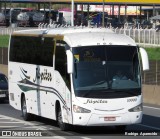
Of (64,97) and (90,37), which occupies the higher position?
(90,37)

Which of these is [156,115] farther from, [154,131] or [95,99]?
[95,99]

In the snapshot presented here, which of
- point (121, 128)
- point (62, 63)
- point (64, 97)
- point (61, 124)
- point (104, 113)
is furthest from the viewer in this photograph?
point (121, 128)

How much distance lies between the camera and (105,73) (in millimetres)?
20312

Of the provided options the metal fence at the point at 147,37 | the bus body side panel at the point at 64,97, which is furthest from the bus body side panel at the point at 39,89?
the metal fence at the point at 147,37

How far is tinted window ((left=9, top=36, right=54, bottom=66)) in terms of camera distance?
2281cm

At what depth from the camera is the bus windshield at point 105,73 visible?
66.2ft

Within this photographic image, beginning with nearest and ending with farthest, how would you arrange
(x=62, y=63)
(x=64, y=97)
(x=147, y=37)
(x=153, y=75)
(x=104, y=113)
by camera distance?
(x=104, y=113), (x=64, y=97), (x=62, y=63), (x=153, y=75), (x=147, y=37)

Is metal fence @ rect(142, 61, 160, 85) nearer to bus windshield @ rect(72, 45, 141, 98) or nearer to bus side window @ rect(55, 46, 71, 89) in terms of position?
bus side window @ rect(55, 46, 71, 89)

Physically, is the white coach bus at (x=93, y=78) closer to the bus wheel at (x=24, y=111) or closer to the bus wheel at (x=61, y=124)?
the bus wheel at (x=61, y=124)

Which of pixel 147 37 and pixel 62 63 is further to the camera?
pixel 147 37

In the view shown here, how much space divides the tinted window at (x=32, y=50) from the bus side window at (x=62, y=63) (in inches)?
27.1

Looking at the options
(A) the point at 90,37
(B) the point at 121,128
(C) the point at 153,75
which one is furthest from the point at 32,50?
Answer: (C) the point at 153,75

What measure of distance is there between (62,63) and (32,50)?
3.56 m

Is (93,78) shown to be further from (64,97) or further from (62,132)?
(62,132)
